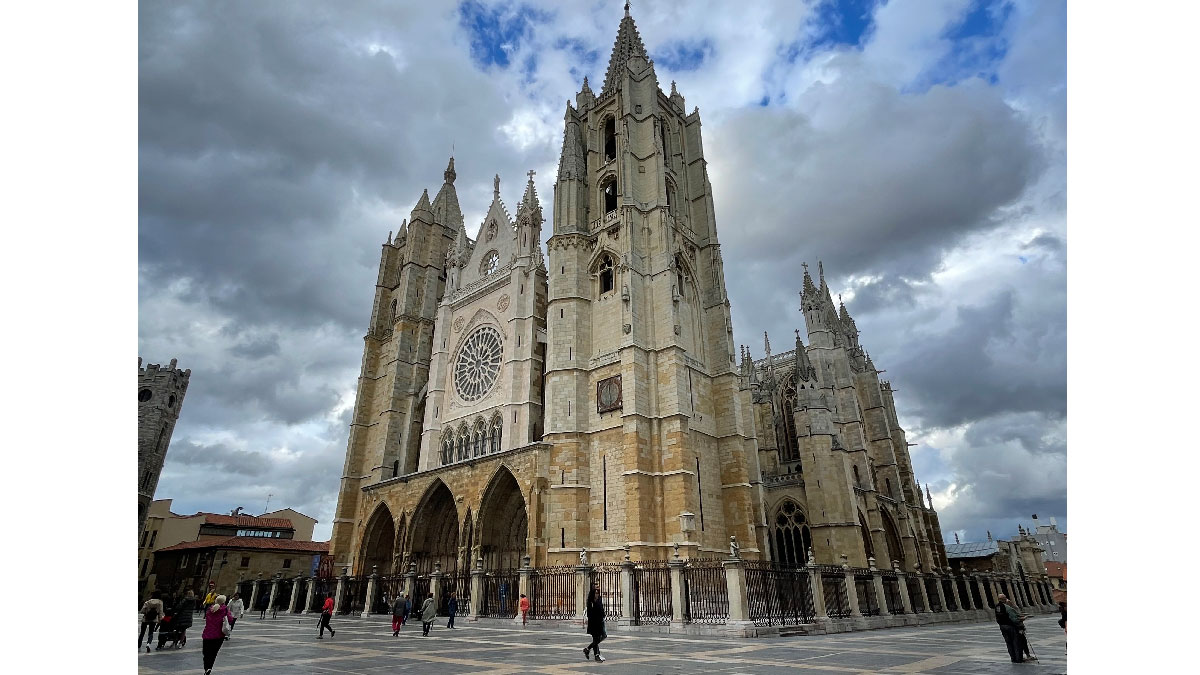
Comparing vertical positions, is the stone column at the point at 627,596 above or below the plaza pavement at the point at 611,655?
above

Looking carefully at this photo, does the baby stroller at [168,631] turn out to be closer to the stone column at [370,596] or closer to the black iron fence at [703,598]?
the black iron fence at [703,598]

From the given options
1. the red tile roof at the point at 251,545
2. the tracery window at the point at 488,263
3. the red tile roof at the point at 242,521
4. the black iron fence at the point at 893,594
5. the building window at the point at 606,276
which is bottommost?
the black iron fence at the point at 893,594

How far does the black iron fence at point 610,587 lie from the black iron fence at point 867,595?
698 centimetres

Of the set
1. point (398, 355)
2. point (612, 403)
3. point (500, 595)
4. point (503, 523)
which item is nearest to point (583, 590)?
point (500, 595)

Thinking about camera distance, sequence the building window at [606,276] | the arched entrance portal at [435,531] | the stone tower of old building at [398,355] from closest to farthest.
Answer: the arched entrance portal at [435,531] < the building window at [606,276] < the stone tower of old building at [398,355]

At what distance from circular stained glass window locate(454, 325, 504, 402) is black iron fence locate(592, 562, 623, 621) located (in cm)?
1262

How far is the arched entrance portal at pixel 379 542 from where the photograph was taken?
28906 millimetres

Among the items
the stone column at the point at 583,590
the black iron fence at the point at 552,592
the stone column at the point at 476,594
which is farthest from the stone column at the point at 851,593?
the stone column at the point at 476,594

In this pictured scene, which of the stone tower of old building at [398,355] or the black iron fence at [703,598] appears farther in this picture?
the stone tower of old building at [398,355]

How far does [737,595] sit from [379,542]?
21.9 m

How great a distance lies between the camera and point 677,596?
14055mm

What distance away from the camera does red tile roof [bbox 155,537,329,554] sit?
37.5 meters
